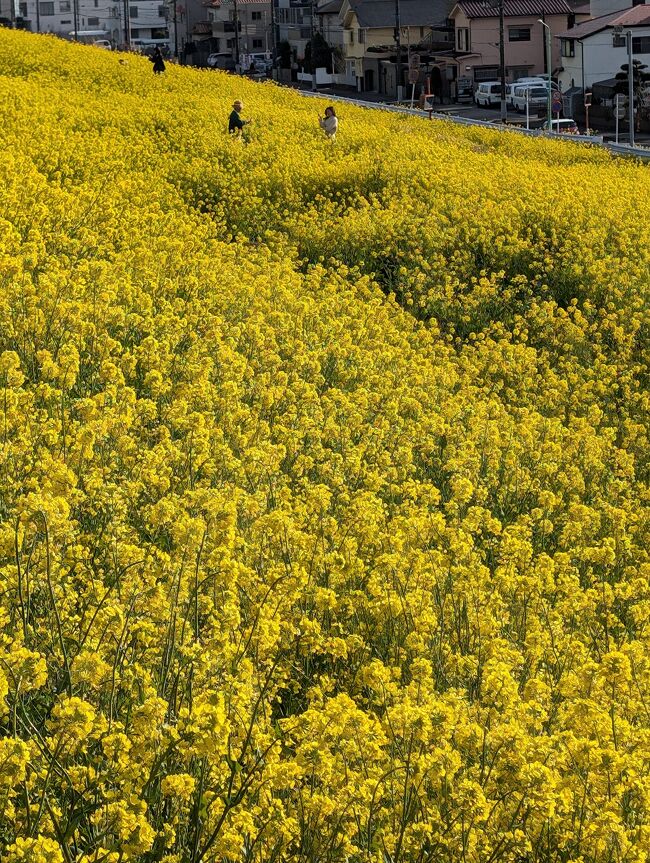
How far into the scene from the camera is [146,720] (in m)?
4.12

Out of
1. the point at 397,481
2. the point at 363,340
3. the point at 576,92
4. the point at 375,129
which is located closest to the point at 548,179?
the point at 375,129

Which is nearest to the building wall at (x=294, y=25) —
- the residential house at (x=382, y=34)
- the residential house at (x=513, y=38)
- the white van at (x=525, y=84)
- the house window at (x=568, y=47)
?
the residential house at (x=382, y=34)

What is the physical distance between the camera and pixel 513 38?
245 ft

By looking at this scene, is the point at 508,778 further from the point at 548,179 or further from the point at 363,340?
the point at 548,179

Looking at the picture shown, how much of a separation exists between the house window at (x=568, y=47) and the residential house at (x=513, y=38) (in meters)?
5.17

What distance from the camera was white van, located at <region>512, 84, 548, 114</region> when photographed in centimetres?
6022

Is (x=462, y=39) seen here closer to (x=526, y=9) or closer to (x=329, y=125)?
(x=526, y=9)

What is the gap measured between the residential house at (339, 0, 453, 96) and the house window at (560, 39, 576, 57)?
489 inches

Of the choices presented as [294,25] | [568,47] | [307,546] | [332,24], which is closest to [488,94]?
[568,47]

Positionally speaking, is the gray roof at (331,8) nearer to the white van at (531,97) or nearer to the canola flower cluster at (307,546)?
the white van at (531,97)

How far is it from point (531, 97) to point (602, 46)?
651 centimetres

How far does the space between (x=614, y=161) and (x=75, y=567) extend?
25392 mm

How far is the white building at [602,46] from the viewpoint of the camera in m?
60.9

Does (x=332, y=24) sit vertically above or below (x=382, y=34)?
above
